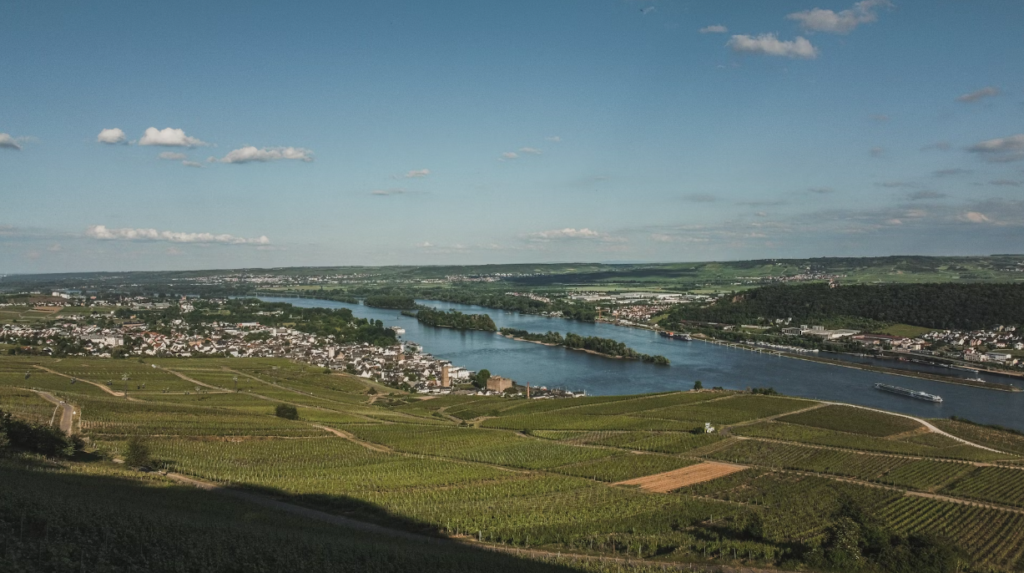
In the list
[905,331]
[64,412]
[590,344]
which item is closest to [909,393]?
[590,344]

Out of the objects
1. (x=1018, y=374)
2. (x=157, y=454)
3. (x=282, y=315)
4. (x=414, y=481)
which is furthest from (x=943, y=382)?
(x=282, y=315)

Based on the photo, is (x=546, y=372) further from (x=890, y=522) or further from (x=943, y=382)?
(x=890, y=522)

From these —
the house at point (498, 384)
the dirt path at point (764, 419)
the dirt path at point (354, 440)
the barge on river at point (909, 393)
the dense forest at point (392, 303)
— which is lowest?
the house at point (498, 384)

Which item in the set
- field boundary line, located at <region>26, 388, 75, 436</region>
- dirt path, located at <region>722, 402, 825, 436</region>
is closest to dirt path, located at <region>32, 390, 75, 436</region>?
field boundary line, located at <region>26, 388, 75, 436</region>

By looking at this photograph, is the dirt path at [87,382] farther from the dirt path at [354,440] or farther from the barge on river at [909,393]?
the barge on river at [909,393]

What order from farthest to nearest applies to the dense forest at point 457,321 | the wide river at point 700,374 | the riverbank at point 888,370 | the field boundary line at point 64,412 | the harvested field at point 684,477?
the dense forest at point 457,321
the riverbank at point 888,370
the wide river at point 700,374
the field boundary line at point 64,412
the harvested field at point 684,477

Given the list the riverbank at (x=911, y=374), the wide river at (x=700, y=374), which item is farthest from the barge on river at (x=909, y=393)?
the riverbank at (x=911, y=374)
